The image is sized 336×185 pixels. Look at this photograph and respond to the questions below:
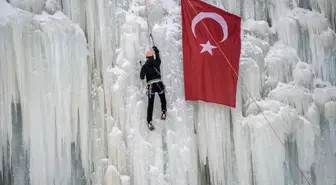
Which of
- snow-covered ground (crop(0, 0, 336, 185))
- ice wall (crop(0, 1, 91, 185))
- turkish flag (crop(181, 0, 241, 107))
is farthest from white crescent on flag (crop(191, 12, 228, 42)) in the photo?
ice wall (crop(0, 1, 91, 185))

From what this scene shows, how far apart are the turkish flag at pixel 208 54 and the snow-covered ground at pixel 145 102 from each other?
201mm

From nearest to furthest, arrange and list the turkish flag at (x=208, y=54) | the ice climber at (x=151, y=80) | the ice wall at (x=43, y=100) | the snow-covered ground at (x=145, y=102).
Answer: the ice wall at (x=43, y=100)
the snow-covered ground at (x=145, y=102)
the ice climber at (x=151, y=80)
the turkish flag at (x=208, y=54)

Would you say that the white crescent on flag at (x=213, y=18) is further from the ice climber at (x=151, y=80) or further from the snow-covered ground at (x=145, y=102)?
the ice climber at (x=151, y=80)

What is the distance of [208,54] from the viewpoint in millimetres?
6332

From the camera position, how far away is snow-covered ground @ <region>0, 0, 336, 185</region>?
579cm

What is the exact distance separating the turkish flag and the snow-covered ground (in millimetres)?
201

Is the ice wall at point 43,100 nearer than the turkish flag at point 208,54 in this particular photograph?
Yes

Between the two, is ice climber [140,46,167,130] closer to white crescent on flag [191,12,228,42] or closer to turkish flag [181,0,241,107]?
turkish flag [181,0,241,107]

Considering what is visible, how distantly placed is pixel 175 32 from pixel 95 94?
4.67 ft

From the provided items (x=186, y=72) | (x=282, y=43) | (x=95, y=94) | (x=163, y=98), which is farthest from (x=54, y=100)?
(x=282, y=43)

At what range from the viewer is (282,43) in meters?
6.85

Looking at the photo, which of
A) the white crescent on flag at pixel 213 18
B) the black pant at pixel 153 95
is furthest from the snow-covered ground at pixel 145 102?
the white crescent on flag at pixel 213 18

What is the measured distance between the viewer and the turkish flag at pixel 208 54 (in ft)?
20.6

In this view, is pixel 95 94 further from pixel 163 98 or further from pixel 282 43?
pixel 282 43
